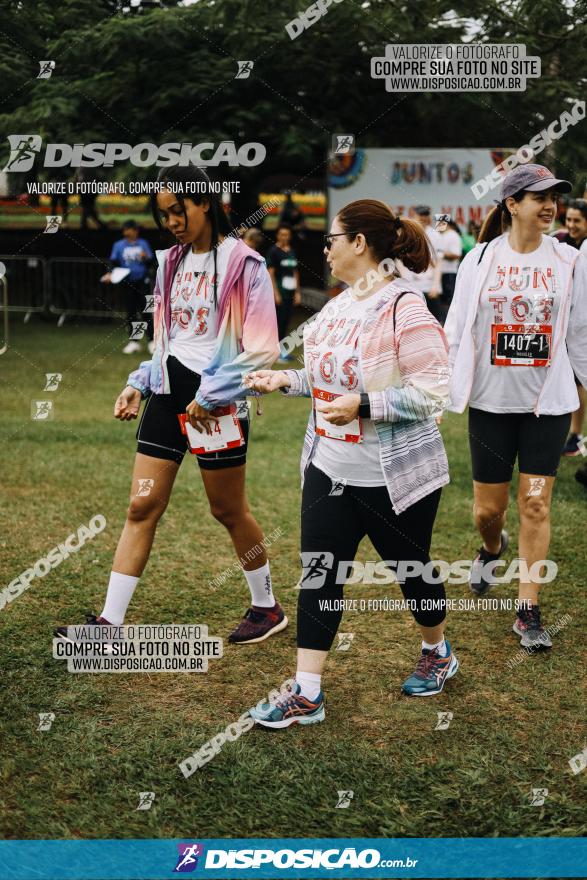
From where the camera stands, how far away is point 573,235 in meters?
7.24

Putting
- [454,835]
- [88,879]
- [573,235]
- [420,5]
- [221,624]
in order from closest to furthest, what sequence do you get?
[88,879] → [454,835] → [221,624] → [573,235] → [420,5]

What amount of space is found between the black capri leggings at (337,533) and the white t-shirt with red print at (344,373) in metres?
0.06

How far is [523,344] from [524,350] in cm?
3

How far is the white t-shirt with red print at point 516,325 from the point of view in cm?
450

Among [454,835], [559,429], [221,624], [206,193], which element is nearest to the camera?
[454,835]

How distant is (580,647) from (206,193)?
2512 millimetres

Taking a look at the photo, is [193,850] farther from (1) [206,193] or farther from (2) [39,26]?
(2) [39,26]

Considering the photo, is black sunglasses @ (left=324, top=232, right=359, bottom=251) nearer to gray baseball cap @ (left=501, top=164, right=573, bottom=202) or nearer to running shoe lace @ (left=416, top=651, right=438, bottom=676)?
gray baseball cap @ (left=501, top=164, right=573, bottom=202)

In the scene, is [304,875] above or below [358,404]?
below

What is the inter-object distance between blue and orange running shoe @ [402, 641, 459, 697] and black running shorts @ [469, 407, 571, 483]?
923 millimetres

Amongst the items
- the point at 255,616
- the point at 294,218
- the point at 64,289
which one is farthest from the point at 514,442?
the point at 294,218

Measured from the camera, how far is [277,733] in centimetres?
375

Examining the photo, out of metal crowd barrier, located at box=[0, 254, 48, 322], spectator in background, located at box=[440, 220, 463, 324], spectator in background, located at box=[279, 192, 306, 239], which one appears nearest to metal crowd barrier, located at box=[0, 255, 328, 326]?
metal crowd barrier, located at box=[0, 254, 48, 322]

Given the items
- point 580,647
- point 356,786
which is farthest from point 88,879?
point 580,647
